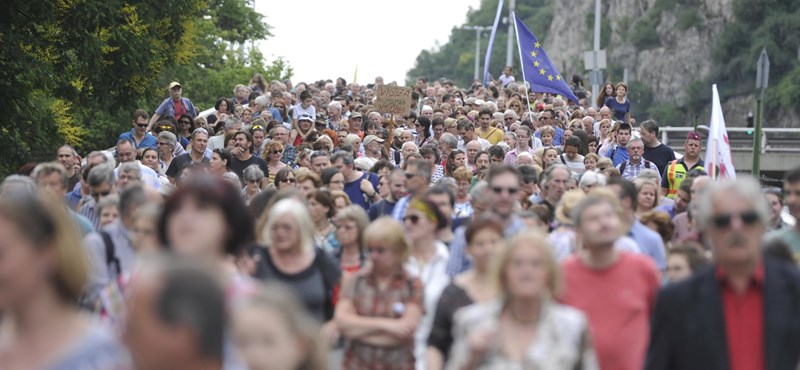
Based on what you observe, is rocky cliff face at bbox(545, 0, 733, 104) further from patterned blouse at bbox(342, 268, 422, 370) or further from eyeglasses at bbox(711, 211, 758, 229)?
eyeglasses at bbox(711, 211, 758, 229)

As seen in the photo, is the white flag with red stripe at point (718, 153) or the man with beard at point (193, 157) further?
the man with beard at point (193, 157)

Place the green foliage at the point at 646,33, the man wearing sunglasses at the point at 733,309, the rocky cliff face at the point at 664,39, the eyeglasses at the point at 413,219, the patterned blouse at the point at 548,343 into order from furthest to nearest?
1. the green foliage at the point at 646,33
2. the rocky cliff face at the point at 664,39
3. the eyeglasses at the point at 413,219
4. the patterned blouse at the point at 548,343
5. the man wearing sunglasses at the point at 733,309

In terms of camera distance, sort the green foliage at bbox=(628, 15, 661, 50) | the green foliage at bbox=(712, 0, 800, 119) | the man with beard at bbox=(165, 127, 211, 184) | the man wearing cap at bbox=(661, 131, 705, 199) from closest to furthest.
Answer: the man wearing cap at bbox=(661, 131, 705, 199) → the man with beard at bbox=(165, 127, 211, 184) → the green foliage at bbox=(712, 0, 800, 119) → the green foliage at bbox=(628, 15, 661, 50)

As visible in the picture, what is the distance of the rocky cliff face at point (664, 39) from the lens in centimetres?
11194

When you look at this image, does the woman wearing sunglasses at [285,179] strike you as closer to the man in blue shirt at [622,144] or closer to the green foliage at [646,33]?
the man in blue shirt at [622,144]

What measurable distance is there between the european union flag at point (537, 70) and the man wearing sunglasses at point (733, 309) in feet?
67.8

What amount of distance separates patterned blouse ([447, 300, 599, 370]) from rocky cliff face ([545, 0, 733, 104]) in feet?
341

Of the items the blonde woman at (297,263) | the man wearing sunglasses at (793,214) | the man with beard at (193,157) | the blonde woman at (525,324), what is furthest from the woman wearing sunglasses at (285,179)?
the blonde woman at (525,324)

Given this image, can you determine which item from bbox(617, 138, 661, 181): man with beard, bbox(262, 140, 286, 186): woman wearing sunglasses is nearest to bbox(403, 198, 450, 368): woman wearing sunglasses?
bbox(262, 140, 286, 186): woman wearing sunglasses

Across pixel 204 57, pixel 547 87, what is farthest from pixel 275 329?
pixel 204 57

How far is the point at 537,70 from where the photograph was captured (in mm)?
27531

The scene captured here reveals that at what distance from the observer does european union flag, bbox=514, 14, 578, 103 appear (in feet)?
89.4

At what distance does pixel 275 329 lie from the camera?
481 cm

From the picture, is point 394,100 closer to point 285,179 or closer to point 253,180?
point 253,180
